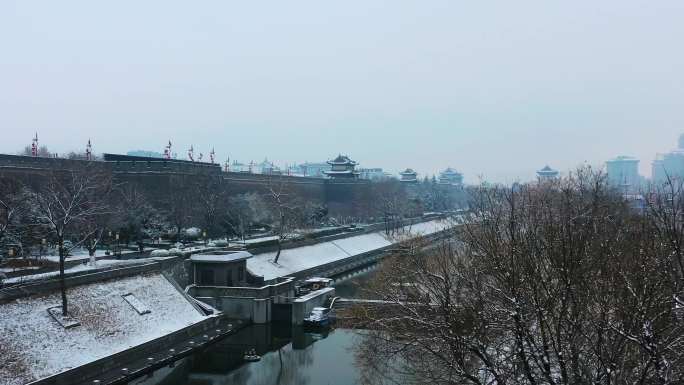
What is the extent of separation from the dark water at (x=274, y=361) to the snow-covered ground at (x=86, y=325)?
221 cm

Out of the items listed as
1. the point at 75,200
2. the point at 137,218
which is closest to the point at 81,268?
the point at 75,200

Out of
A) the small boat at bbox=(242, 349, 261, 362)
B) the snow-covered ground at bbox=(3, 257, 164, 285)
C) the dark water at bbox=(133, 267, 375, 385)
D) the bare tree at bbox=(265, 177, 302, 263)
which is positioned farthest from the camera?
the bare tree at bbox=(265, 177, 302, 263)

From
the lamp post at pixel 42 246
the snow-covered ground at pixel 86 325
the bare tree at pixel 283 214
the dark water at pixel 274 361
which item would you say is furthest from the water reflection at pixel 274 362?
the bare tree at pixel 283 214

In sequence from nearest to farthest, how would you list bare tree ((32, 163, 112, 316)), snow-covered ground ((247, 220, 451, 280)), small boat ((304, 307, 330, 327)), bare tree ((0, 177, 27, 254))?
bare tree ((0, 177, 27, 254)) → small boat ((304, 307, 330, 327)) → bare tree ((32, 163, 112, 316)) → snow-covered ground ((247, 220, 451, 280))

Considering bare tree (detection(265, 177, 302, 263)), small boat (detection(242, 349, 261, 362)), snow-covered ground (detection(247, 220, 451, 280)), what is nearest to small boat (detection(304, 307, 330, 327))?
small boat (detection(242, 349, 261, 362))

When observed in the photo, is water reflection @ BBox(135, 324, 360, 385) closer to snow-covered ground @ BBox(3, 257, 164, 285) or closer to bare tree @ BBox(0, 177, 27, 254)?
snow-covered ground @ BBox(3, 257, 164, 285)

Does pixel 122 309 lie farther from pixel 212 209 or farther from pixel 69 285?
pixel 212 209

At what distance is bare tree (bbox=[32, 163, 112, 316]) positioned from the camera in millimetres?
31953

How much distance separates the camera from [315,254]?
48.4 metres

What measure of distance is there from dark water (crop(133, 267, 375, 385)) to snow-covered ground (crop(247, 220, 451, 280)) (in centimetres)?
732

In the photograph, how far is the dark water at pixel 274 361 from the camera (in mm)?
21767

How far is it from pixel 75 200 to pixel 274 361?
56.6 ft

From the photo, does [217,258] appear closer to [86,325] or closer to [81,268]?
[81,268]

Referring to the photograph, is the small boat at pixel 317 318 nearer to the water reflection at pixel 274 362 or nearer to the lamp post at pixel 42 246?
the water reflection at pixel 274 362
